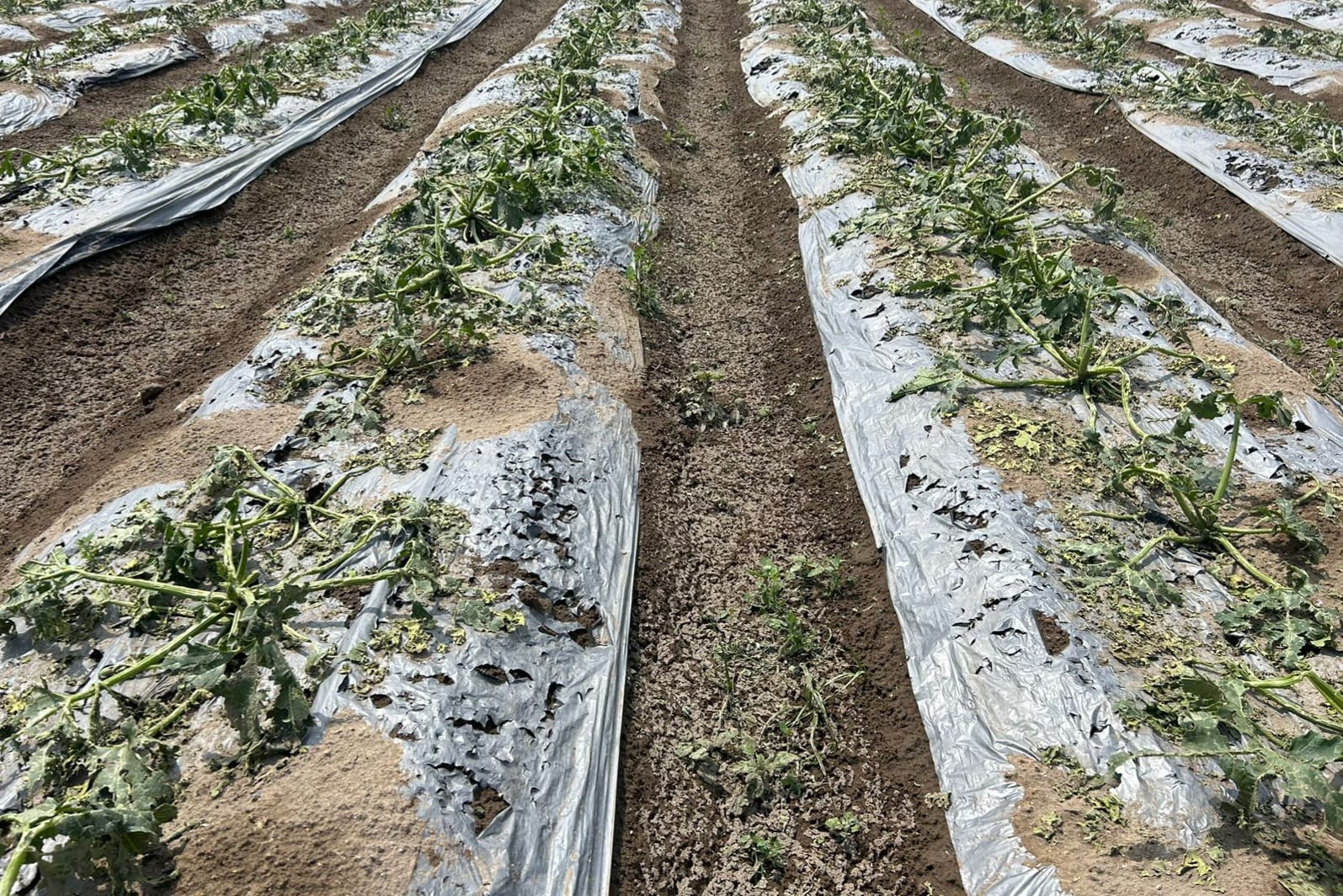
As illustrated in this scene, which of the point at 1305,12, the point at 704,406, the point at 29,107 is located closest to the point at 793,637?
the point at 704,406

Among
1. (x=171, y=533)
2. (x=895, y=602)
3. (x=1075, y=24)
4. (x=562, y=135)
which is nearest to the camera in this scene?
(x=171, y=533)

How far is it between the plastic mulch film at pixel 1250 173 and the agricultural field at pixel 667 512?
55mm

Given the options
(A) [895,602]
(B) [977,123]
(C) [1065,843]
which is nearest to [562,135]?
(B) [977,123]

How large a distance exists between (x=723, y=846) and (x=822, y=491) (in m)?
A: 2.28

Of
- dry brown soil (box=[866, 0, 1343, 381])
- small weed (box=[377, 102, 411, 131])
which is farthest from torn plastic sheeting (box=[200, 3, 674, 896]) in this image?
small weed (box=[377, 102, 411, 131])

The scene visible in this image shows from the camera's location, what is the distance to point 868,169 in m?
7.24

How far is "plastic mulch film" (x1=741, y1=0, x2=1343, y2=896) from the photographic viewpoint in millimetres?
2840

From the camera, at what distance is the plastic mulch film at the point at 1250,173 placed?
276 inches

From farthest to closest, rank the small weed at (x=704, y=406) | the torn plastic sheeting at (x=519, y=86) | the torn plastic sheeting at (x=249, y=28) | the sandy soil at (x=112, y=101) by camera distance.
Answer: the torn plastic sheeting at (x=249, y=28)
the sandy soil at (x=112, y=101)
the torn plastic sheeting at (x=519, y=86)
the small weed at (x=704, y=406)

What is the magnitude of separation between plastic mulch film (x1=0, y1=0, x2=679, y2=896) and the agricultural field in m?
0.02

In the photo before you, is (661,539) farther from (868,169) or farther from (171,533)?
(868,169)

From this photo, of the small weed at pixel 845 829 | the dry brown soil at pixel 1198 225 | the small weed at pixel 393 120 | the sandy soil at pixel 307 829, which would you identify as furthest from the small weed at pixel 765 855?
the small weed at pixel 393 120

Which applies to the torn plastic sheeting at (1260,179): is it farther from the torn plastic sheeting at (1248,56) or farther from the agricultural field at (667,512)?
the torn plastic sheeting at (1248,56)

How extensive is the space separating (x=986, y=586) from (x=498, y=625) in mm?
2279
